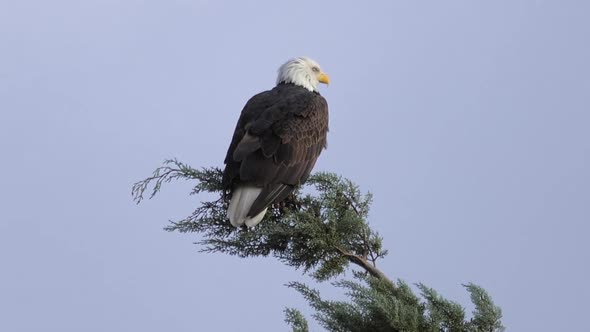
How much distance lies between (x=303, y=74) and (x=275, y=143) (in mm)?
2345

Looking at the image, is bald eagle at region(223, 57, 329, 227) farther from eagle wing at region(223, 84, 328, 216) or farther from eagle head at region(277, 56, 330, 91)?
eagle head at region(277, 56, 330, 91)

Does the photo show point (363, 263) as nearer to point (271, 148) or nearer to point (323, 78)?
point (271, 148)

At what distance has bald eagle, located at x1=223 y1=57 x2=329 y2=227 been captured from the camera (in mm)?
8586

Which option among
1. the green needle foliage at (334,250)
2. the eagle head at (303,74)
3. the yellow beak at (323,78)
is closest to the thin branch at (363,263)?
the green needle foliage at (334,250)

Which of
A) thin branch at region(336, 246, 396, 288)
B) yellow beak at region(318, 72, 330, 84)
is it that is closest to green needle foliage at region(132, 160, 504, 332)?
thin branch at region(336, 246, 396, 288)

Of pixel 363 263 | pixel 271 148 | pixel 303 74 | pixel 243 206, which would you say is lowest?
pixel 363 263

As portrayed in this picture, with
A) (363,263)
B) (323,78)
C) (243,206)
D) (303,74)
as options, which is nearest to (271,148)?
(243,206)

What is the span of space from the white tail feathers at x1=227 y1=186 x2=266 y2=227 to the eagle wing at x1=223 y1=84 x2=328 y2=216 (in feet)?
0.17

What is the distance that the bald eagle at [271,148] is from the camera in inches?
338

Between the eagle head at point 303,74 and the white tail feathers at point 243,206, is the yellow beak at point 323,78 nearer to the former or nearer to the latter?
the eagle head at point 303,74

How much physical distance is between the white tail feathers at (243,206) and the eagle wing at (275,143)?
0.05 m

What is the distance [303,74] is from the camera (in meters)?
11.2

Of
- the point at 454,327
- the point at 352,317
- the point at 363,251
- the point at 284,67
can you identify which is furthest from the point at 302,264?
the point at 284,67

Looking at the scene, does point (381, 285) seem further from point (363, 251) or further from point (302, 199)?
point (302, 199)
